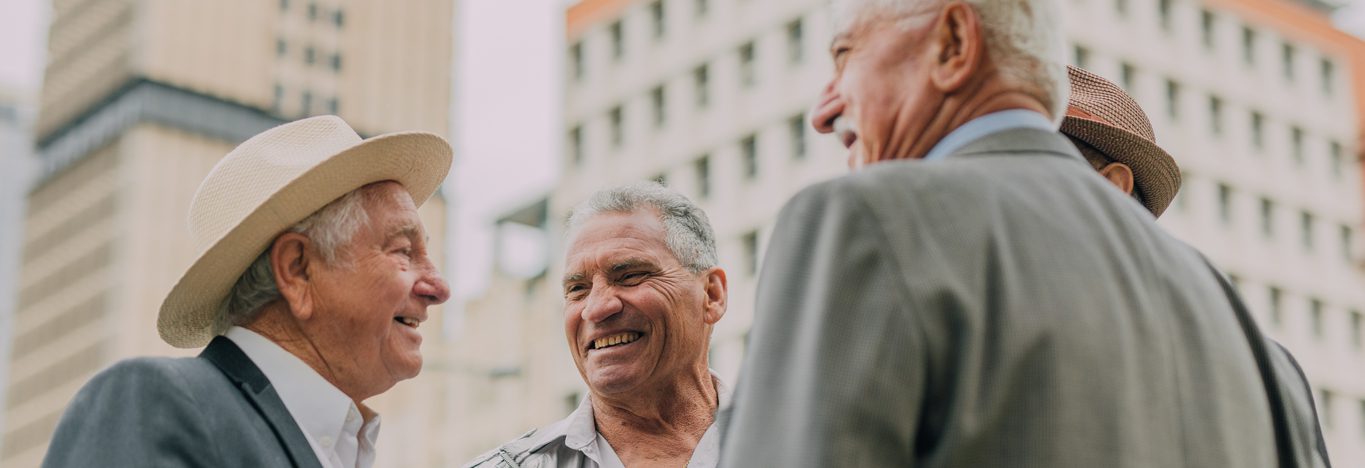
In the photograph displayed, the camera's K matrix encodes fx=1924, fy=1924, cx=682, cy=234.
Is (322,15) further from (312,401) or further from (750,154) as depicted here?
(312,401)

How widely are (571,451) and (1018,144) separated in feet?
7.83

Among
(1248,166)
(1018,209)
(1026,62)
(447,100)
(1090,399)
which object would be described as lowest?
(1090,399)

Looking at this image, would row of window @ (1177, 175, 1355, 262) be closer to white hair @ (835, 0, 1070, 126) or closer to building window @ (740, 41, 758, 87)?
building window @ (740, 41, 758, 87)

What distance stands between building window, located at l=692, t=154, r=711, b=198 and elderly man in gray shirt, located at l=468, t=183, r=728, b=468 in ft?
155

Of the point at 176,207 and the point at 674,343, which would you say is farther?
the point at 176,207

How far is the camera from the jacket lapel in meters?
3.70

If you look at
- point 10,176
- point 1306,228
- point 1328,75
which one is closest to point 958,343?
point 1306,228

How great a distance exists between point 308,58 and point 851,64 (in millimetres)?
94065

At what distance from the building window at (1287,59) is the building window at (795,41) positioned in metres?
14.7

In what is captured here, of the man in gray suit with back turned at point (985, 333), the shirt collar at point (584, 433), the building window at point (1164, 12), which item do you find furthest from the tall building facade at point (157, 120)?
the man in gray suit with back turned at point (985, 333)

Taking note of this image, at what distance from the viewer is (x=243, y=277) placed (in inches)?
160

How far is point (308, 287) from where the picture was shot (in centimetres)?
407

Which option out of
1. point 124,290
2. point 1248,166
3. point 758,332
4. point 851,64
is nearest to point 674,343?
point 851,64

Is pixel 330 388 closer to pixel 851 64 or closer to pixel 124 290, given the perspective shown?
pixel 851 64
